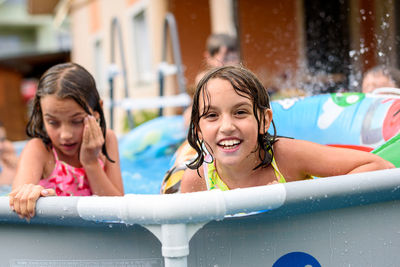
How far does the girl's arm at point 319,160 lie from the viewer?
182 centimetres

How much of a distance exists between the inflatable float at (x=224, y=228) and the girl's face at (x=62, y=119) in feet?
2.35

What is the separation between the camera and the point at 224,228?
1.42 meters

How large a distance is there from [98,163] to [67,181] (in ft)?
0.77

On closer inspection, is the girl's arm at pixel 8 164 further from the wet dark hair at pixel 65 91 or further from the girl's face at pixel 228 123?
the girl's face at pixel 228 123

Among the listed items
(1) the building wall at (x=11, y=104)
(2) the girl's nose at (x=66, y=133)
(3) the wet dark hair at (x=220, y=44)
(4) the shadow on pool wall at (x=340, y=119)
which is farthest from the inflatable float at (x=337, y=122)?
(1) the building wall at (x=11, y=104)

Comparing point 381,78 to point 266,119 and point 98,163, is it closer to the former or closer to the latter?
point 266,119

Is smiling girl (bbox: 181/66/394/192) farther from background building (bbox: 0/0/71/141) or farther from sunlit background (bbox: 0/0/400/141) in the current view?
background building (bbox: 0/0/71/141)

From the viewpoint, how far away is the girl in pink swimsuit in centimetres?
227

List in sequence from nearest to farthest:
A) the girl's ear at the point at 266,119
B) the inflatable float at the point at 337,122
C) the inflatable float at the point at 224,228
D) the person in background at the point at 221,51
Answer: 1. the inflatable float at the point at 224,228
2. the girl's ear at the point at 266,119
3. the inflatable float at the point at 337,122
4. the person in background at the point at 221,51

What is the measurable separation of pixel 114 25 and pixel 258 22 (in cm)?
189

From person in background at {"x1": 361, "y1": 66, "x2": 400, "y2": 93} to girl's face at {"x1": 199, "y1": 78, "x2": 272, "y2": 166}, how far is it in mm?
1592

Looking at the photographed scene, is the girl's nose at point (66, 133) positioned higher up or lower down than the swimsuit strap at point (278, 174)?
higher up

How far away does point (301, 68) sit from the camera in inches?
219

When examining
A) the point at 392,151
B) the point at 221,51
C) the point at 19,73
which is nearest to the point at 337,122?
the point at 392,151
